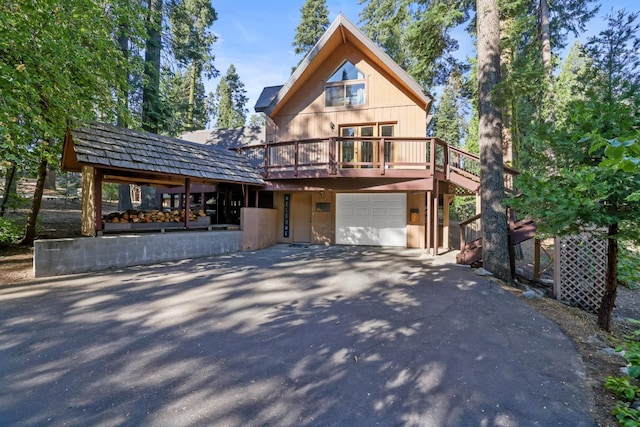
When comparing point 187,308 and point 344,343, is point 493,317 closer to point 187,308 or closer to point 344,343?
point 344,343

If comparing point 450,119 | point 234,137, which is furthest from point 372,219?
point 450,119

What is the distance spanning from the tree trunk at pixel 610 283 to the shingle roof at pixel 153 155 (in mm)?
9060

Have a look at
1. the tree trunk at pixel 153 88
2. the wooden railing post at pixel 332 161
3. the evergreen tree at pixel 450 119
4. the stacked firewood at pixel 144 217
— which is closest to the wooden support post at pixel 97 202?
the stacked firewood at pixel 144 217

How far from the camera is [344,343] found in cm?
352

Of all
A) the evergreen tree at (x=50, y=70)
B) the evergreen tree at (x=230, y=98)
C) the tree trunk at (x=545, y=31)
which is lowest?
the evergreen tree at (x=50, y=70)

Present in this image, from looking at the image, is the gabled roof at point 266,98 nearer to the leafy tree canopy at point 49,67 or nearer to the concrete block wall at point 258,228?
the concrete block wall at point 258,228

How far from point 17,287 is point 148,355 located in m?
4.26

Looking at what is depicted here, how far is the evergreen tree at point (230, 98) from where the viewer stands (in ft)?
125

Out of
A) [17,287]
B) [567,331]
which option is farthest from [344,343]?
[17,287]

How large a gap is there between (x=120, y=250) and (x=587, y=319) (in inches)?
378

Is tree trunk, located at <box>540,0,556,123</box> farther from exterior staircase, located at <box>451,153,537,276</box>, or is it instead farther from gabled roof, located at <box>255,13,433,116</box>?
gabled roof, located at <box>255,13,433,116</box>

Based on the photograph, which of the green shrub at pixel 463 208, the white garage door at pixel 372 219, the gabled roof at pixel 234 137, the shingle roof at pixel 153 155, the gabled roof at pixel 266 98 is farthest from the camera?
the green shrub at pixel 463 208

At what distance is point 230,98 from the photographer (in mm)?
38750

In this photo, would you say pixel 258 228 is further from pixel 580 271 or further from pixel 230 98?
pixel 230 98
